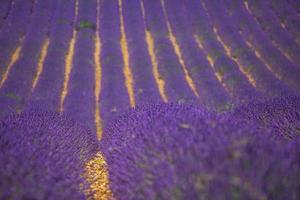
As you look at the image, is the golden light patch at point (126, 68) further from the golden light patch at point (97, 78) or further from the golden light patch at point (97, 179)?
the golden light patch at point (97, 179)

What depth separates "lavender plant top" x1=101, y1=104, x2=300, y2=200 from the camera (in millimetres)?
2443

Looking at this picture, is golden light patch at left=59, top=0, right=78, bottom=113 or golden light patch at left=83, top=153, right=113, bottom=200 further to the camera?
golden light patch at left=59, top=0, right=78, bottom=113

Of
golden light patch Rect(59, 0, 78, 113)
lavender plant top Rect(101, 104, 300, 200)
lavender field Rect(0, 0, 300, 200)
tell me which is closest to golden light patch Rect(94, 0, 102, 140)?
lavender field Rect(0, 0, 300, 200)

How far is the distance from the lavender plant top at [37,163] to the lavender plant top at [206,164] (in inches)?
20.4

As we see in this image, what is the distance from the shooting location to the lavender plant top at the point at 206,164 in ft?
8.02

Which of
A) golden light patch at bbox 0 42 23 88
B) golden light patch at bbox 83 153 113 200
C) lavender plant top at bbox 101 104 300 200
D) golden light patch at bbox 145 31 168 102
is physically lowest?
golden light patch at bbox 0 42 23 88

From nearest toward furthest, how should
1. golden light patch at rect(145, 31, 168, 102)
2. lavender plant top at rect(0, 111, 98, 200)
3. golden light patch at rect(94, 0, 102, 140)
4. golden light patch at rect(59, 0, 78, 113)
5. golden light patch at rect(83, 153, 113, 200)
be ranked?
lavender plant top at rect(0, 111, 98, 200) → golden light patch at rect(83, 153, 113, 200) → golden light patch at rect(94, 0, 102, 140) → golden light patch at rect(59, 0, 78, 113) → golden light patch at rect(145, 31, 168, 102)

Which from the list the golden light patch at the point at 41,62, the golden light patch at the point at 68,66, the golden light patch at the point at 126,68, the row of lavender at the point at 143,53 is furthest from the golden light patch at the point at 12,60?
the golden light patch at the point at 126,68

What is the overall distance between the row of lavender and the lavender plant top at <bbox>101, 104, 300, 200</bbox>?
481cm

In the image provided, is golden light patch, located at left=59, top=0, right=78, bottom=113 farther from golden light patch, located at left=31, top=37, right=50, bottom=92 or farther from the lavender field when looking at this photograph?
golden light patch, located at left=31, top=37, right=50, bottom=92

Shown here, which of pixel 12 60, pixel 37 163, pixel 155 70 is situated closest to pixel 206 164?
pixel 37 163

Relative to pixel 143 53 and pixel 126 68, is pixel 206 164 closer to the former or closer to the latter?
pixel 126 68

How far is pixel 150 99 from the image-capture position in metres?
8.61

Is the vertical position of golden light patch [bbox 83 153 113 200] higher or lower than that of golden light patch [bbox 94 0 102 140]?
higher
